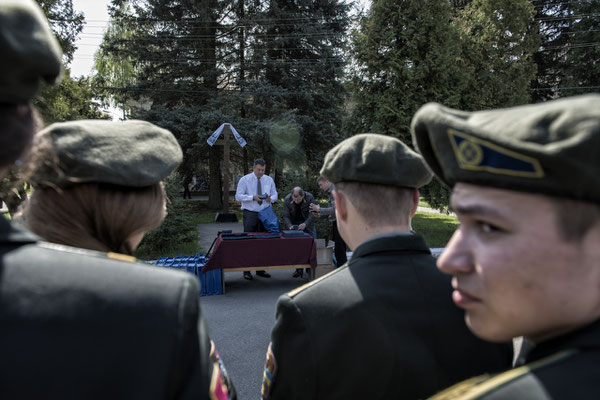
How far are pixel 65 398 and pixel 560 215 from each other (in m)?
0.90

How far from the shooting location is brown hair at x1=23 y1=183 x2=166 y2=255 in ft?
3.67

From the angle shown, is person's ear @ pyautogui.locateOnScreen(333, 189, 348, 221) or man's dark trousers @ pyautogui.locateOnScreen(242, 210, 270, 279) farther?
man's dark trousers @ pyautogui.locateOnScreen(242, 210, 270, 279)

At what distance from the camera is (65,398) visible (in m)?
Result: 0.63

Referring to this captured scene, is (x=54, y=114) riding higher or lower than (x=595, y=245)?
higher

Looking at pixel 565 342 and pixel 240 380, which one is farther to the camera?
pixel 240 380

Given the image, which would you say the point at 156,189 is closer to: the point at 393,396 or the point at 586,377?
the point at 393,396

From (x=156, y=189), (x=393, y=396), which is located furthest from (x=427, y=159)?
(x=156, y=189)

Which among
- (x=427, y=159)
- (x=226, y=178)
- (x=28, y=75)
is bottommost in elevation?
(x=226, y=178)

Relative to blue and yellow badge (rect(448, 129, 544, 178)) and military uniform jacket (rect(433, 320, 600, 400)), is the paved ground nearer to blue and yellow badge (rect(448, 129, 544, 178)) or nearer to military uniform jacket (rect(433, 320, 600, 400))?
military uniform jacket (rect(433, 320, 600, 400))

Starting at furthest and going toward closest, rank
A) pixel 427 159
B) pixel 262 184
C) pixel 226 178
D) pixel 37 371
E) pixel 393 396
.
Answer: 1. pixel 226 178
2. pixel 262 184
3. pixel 393 396
4. pixel 427 159
5. pixel 37 371

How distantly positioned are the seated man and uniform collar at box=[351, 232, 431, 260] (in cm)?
581

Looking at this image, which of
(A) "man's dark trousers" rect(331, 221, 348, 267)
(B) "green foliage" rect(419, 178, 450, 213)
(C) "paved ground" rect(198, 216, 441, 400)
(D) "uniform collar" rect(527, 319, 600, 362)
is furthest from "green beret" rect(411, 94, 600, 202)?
(B) "green foliage" rect(419, 178, 450, 213)

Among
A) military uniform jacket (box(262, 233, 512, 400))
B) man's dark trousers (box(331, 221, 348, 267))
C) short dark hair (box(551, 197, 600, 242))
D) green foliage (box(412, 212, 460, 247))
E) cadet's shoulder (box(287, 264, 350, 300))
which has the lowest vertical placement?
green foliage (box(412, 212, 460, 247))

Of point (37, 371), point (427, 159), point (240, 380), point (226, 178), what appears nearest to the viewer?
point (37, 371)
